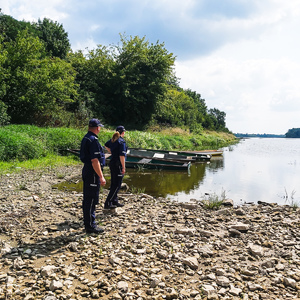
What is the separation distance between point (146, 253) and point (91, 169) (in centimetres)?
192

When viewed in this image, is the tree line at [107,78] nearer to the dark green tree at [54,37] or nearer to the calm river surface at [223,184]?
the dark green tree at [54,37]

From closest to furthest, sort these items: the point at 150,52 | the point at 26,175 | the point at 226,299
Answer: the point at 226,299 → the point at 26,175 → the point at 150,52

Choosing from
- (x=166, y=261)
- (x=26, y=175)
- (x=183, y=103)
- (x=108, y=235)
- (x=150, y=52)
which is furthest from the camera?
(x=183, y=103)

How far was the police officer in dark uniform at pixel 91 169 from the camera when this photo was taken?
16.8ft

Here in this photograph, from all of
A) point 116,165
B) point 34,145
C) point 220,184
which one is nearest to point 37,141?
point 34,145

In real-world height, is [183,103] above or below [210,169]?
above

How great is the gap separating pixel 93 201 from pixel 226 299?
3.05 meters

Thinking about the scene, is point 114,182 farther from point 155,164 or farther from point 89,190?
point 155,164

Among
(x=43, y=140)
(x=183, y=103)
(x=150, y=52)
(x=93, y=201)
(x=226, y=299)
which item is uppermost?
(x=150, y=52)

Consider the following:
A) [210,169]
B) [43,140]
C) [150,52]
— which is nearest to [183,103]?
[150,52]

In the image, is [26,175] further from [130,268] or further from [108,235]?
[130,268]

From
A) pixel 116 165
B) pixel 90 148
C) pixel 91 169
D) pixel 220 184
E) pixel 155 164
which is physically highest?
pixel 90 148

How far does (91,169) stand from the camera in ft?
17.2

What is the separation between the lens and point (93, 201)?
5.38 metres
